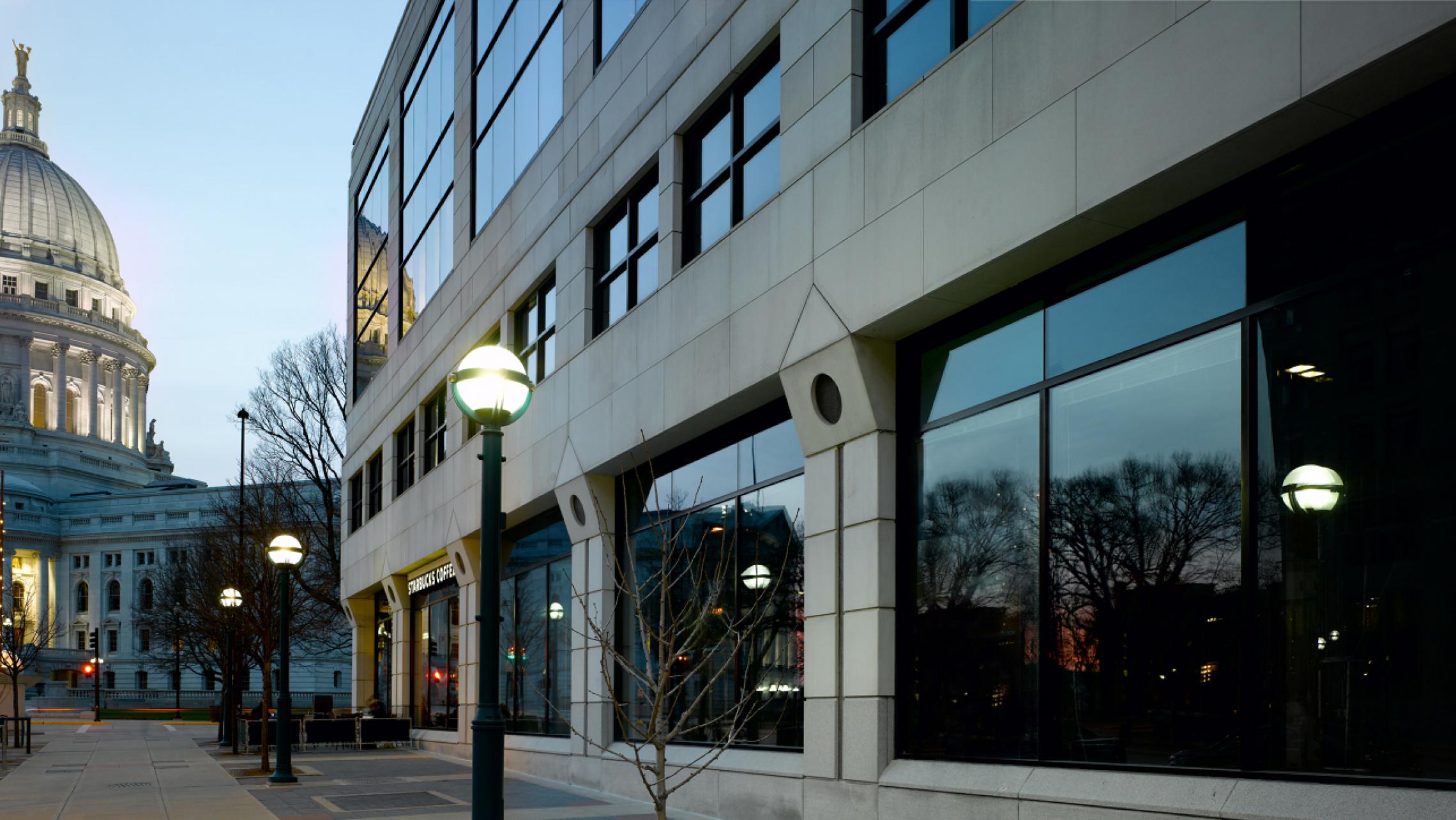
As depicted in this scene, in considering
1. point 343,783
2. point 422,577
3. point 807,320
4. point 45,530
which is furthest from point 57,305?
point 807,320

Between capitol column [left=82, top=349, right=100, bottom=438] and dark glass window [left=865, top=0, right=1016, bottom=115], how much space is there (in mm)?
165591

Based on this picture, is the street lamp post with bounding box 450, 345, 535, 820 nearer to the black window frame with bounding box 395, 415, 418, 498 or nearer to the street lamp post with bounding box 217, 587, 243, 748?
the black window frame with bounding box 395, 415, 418, 498

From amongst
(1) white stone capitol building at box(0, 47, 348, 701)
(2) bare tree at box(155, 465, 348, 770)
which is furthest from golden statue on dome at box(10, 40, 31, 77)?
(2) bare tree at box(155, 465, 348, 770)

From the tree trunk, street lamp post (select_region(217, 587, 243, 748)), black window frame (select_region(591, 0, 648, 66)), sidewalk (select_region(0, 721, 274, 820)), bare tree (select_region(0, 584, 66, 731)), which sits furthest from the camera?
bare tree (select_region(0, 584, 66, 731))

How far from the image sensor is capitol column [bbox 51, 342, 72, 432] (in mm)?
155125

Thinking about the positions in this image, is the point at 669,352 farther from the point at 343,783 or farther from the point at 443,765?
the point at 443,765

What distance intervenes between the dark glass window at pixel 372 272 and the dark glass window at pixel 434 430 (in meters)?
6.76

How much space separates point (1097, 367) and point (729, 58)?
7.22m

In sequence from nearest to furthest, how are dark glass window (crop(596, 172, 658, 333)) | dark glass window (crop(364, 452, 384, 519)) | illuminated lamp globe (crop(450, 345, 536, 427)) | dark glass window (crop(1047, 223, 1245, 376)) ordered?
illuminated lamp globe (crop(450, 345, 536, 427))
dark glass window (crop(1047, 223, 1245, 376))
dark glass window (crop(596, 172, 658, 333))
dark glass window (crop(364, 452, 384, 519))

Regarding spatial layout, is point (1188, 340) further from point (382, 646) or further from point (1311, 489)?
point (382, 646)

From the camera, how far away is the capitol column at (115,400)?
535 feet

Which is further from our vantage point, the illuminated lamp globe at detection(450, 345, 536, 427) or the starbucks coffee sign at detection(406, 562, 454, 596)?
the starbucks coffee sign at detection(406, 562, 454, 596)

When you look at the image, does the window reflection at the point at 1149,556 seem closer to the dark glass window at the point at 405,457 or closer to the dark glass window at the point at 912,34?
the dark glass window at the point at 912,34

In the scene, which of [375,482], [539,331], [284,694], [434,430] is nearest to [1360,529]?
[539,331]
